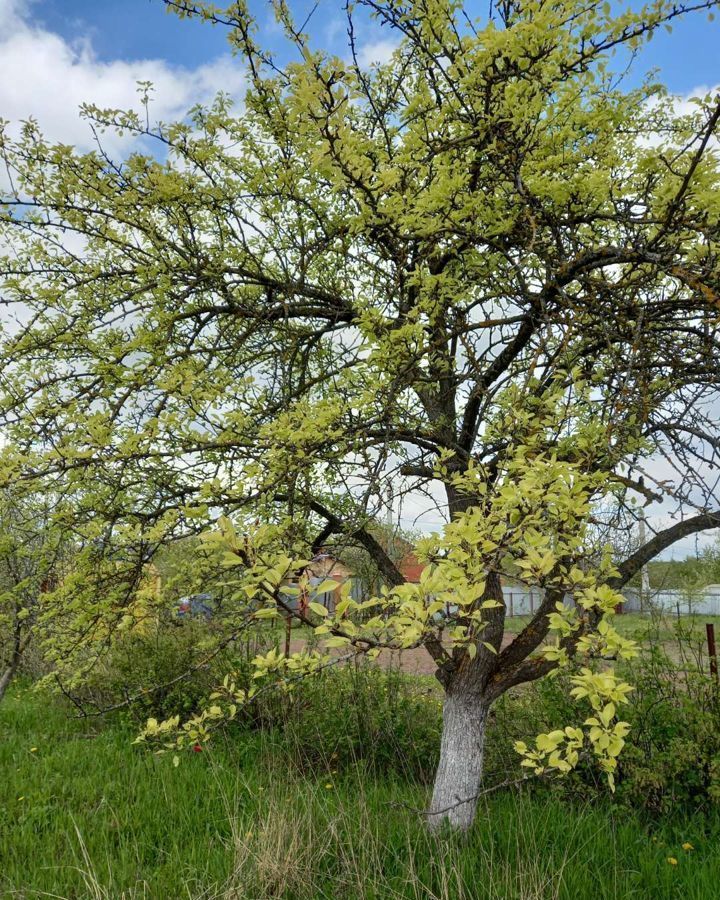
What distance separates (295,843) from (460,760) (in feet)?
3.88

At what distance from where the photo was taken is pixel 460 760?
13.4 ft

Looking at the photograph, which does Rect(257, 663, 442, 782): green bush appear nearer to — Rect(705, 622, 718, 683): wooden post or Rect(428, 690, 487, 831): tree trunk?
Rect(428, 690, 487, 831): tree trunk

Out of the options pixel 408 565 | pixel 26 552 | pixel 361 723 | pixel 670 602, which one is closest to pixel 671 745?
pixel 408 565

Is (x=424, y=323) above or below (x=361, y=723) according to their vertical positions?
above

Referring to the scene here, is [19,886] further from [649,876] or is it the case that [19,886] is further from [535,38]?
[535,38]

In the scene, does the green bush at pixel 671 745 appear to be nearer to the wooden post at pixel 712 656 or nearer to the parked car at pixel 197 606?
the wooden post at pixel 712 656

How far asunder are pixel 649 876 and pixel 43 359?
487 cm

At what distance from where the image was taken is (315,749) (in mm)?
5797

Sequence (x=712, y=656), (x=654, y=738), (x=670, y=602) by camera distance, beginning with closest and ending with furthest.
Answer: (x=654, y=738) → (x=712, y=656) → (x=670, y=602)

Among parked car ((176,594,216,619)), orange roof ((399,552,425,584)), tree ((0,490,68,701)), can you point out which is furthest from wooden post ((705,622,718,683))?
tree ((0,490,68,701))

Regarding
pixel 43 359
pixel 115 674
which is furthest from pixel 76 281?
pixel 115 674

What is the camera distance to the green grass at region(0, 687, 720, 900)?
3.26m

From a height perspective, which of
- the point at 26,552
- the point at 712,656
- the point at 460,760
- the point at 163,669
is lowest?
the point at 460,760

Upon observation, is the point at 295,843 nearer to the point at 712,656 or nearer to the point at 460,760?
the point at 460,760
